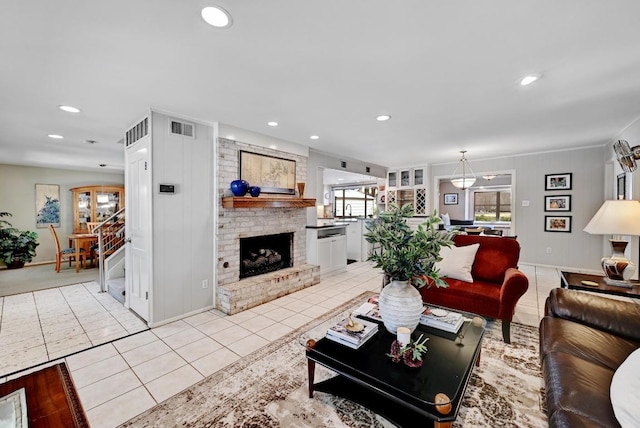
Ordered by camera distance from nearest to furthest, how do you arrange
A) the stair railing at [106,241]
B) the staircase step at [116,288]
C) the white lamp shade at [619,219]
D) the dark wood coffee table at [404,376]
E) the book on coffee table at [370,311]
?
the dark wood coffee table at [404,376], the book on coffee table at [370,311], the white lamp shade at [619,219], the staircase step at [116,288], the stair railing at [106,241]

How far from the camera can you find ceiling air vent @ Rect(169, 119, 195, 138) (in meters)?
3.25

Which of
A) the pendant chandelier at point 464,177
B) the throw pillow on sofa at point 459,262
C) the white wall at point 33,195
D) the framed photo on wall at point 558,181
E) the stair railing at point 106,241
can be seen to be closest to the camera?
the throw pillow on sofa at point 459,262

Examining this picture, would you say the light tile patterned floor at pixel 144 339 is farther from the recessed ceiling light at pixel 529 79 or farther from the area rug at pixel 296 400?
the recessed ceiling light at pixel 529 79

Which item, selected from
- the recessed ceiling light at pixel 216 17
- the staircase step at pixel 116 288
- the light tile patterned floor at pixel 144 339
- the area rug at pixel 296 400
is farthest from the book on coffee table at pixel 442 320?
the staircase step at pixel 116 288

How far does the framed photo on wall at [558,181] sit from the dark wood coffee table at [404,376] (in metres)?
5.35

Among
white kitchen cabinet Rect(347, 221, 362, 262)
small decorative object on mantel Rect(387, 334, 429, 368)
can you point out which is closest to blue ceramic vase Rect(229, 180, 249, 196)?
small decorative object on mantel Rect(387, 334, 429, 368)

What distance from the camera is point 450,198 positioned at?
10.2 m

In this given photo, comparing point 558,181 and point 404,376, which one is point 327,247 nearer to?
point 404,376

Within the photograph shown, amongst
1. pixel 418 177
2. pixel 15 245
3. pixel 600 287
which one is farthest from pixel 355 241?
pixel 15 245

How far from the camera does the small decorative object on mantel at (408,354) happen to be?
160 cm

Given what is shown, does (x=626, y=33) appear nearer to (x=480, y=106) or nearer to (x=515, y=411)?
(x=480, y=106)

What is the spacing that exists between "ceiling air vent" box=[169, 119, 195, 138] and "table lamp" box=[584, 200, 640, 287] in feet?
14.9

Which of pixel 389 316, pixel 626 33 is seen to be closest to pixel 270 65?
pixel 389 316

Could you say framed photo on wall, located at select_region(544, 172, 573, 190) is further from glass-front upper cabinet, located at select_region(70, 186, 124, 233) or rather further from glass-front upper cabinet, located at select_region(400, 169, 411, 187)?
glass-front upper cabinet, located at select_region(70, 186, 124, 233)
